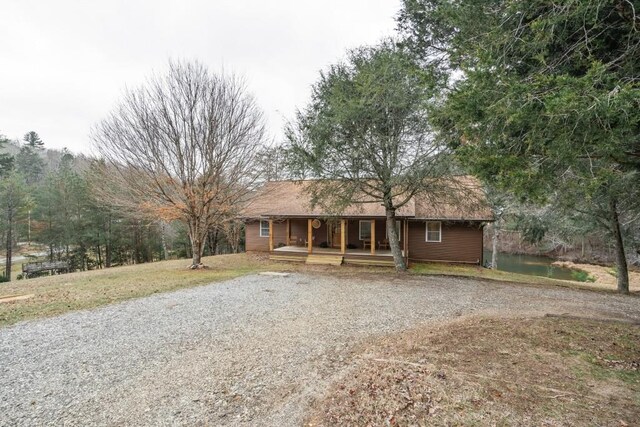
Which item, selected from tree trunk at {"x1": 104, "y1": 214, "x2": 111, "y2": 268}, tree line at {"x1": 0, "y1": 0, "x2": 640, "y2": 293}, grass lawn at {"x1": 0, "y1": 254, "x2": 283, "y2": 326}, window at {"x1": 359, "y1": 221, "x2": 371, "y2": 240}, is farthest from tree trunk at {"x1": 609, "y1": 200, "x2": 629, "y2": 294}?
tree trunk at {"x1": 104, "y1": 214, "x2": 111, "y2": 268}

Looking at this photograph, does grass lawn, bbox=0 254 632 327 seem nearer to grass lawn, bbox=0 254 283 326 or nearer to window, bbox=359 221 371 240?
grass lawn, bbox=0 254 283 326

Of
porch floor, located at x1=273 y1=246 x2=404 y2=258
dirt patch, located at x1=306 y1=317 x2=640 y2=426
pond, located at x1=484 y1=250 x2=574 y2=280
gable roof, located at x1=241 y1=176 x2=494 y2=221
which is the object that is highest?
gable roof, located at x1=241 y1=176 x2=494 y2=221

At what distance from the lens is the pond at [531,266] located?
20.5 m

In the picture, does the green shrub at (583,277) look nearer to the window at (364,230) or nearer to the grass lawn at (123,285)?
the grass lawn at (123,285)

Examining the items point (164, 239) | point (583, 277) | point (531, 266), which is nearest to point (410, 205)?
point (583, 277)

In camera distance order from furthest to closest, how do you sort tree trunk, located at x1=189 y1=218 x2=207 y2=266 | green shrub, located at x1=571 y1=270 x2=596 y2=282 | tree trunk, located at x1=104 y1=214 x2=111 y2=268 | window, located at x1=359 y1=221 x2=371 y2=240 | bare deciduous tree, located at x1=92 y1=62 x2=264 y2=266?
tree trunk, located at x1=104 y1=214 x2=111 y2=268
green shrub, located at x1=571 y1=270 x2=596 y2=282
window, located at x1=359 y1=221 x2=371 y2=240
tree trunk, located at x1=189 y1=218 x2=207 y2=266
bare deciduous tree, located at x1=92 y1=62 x2=264 y2=266

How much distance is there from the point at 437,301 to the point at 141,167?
11.7 m

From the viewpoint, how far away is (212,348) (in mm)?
4637

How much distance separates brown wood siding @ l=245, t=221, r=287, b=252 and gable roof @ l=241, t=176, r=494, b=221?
3.67 feet

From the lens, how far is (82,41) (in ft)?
45.4

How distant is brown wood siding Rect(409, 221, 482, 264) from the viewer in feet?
50.4

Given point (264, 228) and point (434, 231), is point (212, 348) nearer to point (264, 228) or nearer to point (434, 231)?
point (434, 231)

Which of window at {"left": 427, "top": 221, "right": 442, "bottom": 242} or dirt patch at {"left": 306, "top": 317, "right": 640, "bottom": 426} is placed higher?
window at {"left": 427, "top": 221, "right": 442, "bottom": 242}

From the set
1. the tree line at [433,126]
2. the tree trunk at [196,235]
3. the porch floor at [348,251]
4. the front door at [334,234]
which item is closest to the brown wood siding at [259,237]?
the porch floor at [348,251]
